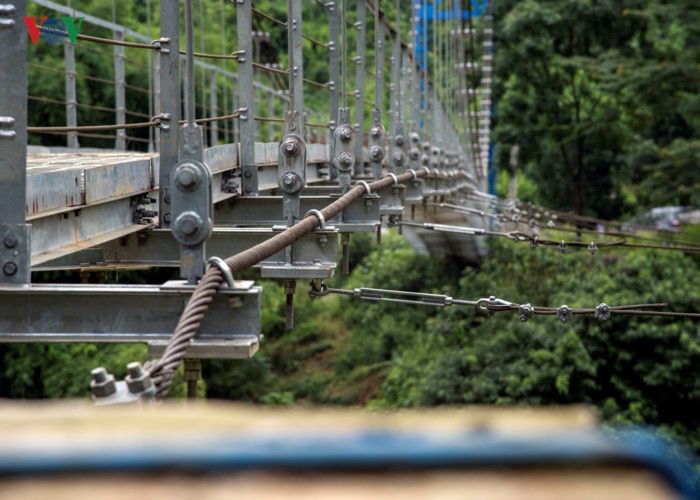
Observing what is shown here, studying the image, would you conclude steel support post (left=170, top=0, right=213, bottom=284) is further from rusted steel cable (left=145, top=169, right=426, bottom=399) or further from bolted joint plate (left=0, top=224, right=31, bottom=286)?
bolted joint plate (left=0, top=224, right=31, bottom=286)

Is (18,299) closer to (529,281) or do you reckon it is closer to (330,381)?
(529,281)

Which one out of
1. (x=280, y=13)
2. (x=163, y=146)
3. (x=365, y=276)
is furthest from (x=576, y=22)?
(x=163, y=146)

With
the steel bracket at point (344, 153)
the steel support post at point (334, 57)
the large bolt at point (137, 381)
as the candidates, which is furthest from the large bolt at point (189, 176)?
the steel support post at point (334, 57)

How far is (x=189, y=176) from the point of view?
99.1 inches

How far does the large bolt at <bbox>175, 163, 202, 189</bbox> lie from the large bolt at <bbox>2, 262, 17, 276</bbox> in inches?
17.1

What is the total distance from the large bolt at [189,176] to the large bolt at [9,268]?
435 millimetres

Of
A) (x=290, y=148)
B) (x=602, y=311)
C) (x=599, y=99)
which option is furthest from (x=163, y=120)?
(x=599, y=99)

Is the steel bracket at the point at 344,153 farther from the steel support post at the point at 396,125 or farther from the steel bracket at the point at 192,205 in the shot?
the steel bracket at the point at 192,205

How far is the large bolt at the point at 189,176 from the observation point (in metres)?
2.52

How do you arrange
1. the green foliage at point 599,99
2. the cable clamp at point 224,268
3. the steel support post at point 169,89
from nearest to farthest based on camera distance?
the cable clamp at point 224,268
the steel support post at point 169,89
the green foliage at point 599,99

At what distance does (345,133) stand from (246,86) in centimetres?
101

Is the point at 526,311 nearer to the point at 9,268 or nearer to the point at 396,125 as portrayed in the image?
the point at 9,268

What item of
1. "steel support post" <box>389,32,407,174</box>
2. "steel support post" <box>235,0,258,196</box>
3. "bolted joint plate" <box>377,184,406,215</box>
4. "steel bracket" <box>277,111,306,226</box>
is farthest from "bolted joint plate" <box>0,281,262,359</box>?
"steel support post" <box>389,32,407,174</box>

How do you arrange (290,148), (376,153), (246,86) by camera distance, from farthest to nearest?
(376,153)
(246,86)
(290,148)
